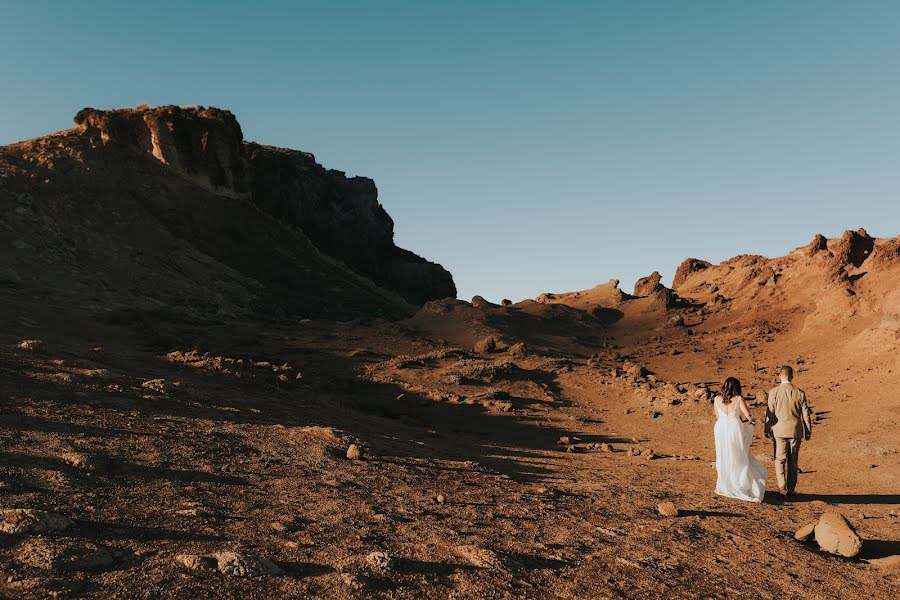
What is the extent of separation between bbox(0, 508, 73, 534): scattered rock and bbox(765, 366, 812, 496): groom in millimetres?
8755

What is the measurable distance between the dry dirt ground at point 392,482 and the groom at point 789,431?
0.34 m

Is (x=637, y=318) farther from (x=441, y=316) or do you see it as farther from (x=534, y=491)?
(x=534, y=491)

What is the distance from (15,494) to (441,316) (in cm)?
2374

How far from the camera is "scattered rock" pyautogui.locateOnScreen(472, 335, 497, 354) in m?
23.3

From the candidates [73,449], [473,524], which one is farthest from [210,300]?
[473,524]

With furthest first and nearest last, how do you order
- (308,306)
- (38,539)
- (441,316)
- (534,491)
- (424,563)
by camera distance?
(308,306) < (441,316) < (534,491) < (424,563) < (38,539)

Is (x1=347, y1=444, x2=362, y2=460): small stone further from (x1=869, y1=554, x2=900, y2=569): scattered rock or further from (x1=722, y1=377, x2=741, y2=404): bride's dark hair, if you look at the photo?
(x1=869, y1=554, x2=900, y2=569): scattered rock

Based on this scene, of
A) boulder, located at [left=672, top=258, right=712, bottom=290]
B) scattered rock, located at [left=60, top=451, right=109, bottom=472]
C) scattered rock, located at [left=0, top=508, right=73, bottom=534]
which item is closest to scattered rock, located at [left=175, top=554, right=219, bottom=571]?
scattered rock, located at [left=0, top=508, right=73, bottom=534]

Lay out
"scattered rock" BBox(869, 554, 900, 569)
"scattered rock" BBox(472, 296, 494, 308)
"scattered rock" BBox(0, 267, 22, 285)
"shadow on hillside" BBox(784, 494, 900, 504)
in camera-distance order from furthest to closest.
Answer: "scattered rock" BBox(472, 296, 494, 308) → "scattered rock" BBox(0, 267, 22, 285) → "shadow on hillside" BBox(784, 494, 900, 504) → "scattered rock" BBox(869, 554, 900, 569)

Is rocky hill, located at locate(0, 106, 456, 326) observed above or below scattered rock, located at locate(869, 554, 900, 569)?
above

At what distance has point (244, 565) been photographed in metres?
3.81

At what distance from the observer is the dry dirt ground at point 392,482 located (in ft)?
13.1

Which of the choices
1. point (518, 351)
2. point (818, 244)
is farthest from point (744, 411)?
point (818, 244)

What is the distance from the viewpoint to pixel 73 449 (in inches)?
236
